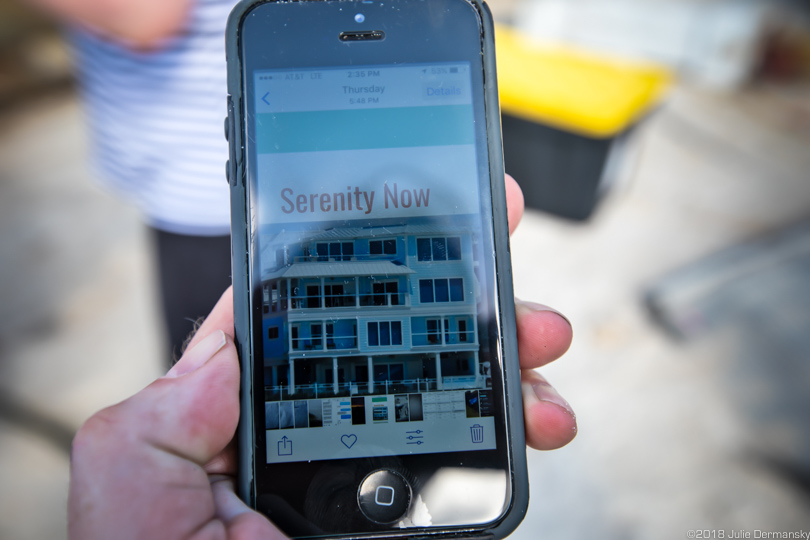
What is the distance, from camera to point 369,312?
584 millimetres

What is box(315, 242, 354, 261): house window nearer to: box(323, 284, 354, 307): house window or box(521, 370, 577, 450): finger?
box(323, 284, 354, 307): house window

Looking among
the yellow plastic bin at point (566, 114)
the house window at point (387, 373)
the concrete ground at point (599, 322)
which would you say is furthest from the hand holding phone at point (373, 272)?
the yellow plastic bin at point (566, 114)

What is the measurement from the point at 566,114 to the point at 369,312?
98 cm

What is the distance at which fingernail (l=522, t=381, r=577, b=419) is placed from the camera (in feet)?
1.96

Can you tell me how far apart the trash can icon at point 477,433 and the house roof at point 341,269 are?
17cm

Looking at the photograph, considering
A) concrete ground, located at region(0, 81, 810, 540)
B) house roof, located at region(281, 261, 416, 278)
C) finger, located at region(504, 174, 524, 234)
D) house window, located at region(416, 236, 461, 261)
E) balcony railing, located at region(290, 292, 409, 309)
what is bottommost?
concrete ground, located at region(0, 81, 810, 540)

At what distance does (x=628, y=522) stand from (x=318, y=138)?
926mm

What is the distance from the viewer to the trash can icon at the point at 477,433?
573mm

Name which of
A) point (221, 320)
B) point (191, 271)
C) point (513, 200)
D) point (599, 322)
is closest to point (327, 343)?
point (221, 320)

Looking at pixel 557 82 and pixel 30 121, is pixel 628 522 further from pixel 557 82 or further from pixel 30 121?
pixel 30 121

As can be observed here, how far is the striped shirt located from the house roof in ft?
0.89

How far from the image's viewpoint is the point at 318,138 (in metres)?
0.60

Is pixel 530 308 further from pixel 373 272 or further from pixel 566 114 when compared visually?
pixel 566 114

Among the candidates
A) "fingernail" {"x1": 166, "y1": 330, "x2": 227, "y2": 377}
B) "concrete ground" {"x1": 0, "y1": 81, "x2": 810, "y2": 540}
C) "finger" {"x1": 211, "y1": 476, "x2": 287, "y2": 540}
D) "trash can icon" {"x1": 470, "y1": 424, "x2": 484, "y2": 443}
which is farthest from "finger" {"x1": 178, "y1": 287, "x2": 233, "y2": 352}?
"concrete ground" {"x1": 0, "y1": 81, "x2": 810, "y2": 540}
